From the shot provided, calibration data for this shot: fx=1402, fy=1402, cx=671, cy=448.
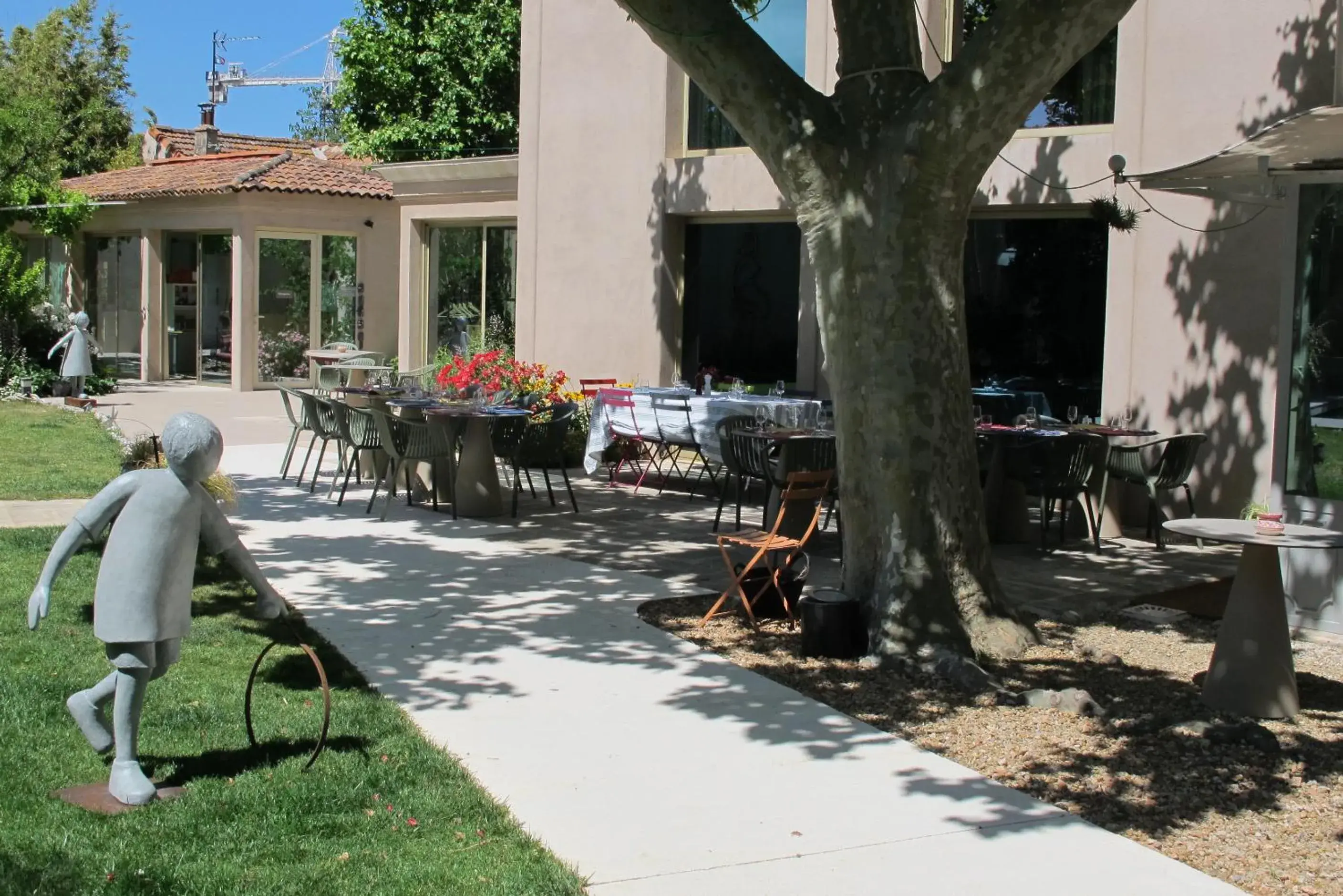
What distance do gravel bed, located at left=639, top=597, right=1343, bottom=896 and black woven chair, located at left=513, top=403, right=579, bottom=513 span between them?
12.4ft

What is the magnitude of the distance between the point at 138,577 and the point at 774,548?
13.0 feet

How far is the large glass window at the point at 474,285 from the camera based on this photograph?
1889 cm

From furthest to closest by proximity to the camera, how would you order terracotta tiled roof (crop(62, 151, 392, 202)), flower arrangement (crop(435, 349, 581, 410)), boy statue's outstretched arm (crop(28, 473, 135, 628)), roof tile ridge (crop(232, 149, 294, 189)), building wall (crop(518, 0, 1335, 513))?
A: terracotta tiled roof (crop(62, 151, 392, 202)) < roof tile ridge (crop(232, 149, 294, 189)) < flower arrangement (crop(435, 349, 581, 410)) < building wall (crop(518, 0, 1335, 513)) < boy statue's outstretched arm (crop(28, 473, 135, 628))

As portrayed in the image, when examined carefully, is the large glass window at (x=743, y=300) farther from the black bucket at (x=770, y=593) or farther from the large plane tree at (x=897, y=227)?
the large plane tree at (x=897, y=227)

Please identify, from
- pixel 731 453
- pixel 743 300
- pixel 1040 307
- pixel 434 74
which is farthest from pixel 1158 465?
pixel 434 74

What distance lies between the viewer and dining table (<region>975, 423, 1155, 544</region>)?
10.3m

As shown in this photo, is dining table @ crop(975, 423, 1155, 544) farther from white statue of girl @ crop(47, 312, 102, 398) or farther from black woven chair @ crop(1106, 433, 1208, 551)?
white statue of girl @ crop(47, 312, 102, 398)

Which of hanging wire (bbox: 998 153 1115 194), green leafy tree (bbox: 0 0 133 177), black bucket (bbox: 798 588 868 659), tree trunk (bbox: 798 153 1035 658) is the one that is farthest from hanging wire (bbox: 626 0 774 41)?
green leafy tree (bbox: 0 0 133 177)

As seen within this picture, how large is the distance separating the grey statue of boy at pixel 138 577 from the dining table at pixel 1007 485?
22.0 ft

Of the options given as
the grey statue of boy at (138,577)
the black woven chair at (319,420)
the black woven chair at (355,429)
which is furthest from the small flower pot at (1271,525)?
the black woven chair at (319,420)

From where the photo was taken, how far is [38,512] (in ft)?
33.9

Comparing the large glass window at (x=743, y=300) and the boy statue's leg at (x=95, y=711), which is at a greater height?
the large glass window at (x=743, y=300)

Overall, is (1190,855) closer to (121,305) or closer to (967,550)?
(967,550)

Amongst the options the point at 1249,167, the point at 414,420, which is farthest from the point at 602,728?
the point at 414,420
